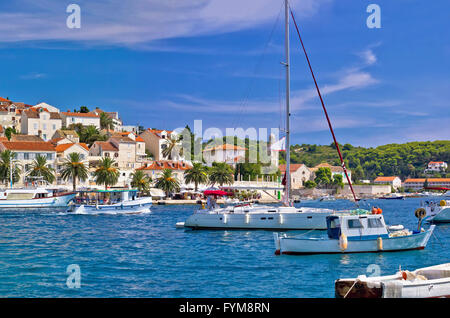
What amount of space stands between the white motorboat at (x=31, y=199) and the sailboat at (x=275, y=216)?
41.9 meters

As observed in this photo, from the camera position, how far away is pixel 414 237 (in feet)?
89.2

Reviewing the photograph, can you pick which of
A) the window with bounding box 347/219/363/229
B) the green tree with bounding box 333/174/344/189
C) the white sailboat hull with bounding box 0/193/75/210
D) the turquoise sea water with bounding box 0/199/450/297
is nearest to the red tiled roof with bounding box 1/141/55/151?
the white sailboat hull with bounding box 0/193/75/210

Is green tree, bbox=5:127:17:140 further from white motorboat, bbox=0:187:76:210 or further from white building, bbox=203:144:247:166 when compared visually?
white building, bbox=203:144:247:166

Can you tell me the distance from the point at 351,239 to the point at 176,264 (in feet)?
30.7

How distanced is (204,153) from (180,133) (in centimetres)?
1445

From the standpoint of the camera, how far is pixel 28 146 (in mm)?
95312

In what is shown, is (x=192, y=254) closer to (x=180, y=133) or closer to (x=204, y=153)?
(x=180, y=133)

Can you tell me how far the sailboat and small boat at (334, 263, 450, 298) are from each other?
2290 cm

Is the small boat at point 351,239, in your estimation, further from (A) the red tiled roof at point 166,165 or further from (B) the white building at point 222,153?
(B) the white building at point 222,153

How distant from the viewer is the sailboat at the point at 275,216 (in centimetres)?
3747

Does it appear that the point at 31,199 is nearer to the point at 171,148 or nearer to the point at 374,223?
the point at 171,148

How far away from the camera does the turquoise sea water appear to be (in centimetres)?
1834

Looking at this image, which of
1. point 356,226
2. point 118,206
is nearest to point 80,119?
point 118,206

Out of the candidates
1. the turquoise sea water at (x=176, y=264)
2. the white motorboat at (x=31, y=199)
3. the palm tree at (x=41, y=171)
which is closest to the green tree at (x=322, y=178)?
the palm tree at (x=41, y=171)
